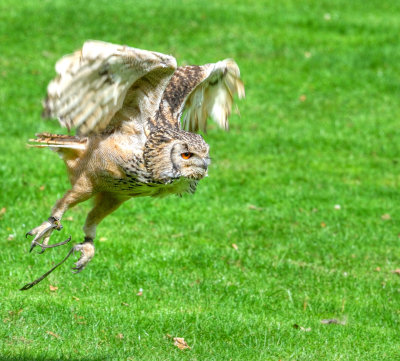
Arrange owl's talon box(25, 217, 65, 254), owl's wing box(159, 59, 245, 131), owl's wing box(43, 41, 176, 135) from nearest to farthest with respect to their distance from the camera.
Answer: owl's wing box(43, 41, 176, 135) < owl's talon box(25, 217, 65, 254) < owl's wing box(159, 59, 245, 131)

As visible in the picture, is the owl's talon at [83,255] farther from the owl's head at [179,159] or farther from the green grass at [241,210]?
the owl's head at [179,159]

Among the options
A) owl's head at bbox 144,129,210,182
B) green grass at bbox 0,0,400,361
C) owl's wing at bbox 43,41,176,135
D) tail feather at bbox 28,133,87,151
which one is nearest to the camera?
owl's wing at bbox 43,41,176,135

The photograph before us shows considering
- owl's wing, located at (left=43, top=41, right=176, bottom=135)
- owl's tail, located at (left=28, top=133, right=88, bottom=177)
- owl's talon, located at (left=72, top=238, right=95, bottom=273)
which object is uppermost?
owl's wing, located at (left=43, top=41, right=176, bottom=135)

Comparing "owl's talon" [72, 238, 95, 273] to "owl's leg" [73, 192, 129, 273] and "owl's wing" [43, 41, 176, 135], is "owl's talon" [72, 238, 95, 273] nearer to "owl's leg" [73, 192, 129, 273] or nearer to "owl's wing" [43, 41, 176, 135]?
"owl's leg" [73, 192, 129, 273]

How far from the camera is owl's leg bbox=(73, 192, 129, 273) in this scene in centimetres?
623

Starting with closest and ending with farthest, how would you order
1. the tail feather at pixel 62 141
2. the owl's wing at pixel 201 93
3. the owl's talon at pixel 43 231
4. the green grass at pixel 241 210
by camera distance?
the tail feather at pixel 62 141 → the owl's talon at pixel 43 231 → the owl's wing at pixel 201 93 → the green grass at pixel 241 210

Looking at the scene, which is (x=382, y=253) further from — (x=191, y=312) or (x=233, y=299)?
(x=191, y=312)

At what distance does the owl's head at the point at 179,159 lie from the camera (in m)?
5.34

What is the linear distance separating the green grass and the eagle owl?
3.38ft

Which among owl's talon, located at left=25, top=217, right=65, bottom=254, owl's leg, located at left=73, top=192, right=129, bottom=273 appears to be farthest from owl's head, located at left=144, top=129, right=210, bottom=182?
owl's talon, located at left=25, top=217, right=65, bottom=254

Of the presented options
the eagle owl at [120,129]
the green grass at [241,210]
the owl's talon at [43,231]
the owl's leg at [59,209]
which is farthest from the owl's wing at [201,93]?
the green grass at [241,210]

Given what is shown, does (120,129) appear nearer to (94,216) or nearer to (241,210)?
(94,216)

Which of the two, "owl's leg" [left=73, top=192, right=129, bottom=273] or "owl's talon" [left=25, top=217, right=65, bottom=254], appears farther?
"owl's leg" [left=73, top=192, right=129, bottom=273]

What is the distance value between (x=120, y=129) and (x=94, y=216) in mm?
947
